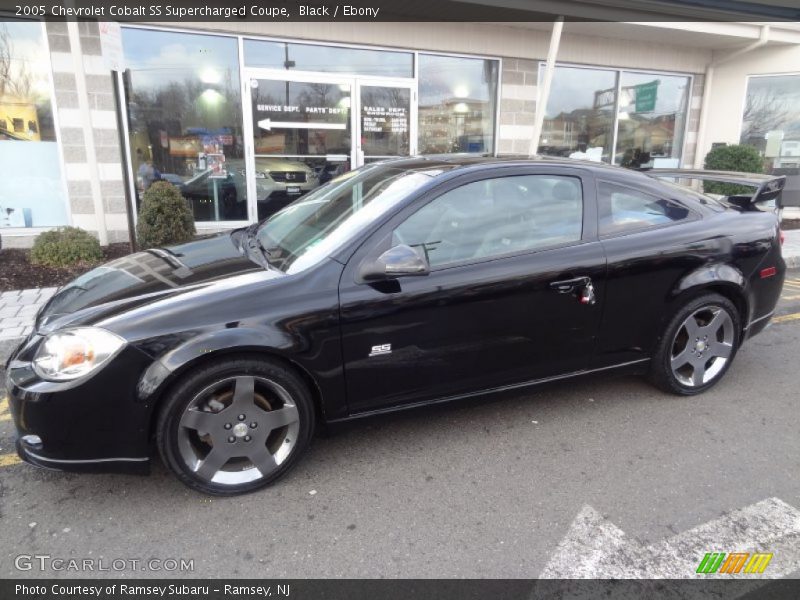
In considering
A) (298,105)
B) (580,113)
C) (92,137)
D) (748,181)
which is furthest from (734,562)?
(580,113)

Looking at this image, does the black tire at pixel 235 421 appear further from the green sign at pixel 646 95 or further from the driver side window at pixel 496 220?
the green sign at pixel 646 95

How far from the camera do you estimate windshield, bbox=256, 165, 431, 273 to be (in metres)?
2.75

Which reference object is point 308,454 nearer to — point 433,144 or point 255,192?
point 255,192

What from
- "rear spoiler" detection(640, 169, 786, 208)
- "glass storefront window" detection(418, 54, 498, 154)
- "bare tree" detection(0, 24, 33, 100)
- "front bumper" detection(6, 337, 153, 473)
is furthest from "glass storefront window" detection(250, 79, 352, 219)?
"front bumper" detection(6, 337, 153, 473)

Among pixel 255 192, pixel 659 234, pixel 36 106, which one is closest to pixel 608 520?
pixel 659 234

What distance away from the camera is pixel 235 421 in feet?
8.13

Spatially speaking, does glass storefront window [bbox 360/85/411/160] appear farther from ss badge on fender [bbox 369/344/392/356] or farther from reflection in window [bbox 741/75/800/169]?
reflection in window [bbox 741/75/800/169]

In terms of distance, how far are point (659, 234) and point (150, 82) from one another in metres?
7.09

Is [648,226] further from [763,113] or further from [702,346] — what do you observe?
[763,113]

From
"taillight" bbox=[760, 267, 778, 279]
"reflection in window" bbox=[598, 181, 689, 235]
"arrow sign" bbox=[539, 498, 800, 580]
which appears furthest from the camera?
"taillight" bbox=[760, 267, 778, 279]

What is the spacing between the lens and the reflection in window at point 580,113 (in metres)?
10.1

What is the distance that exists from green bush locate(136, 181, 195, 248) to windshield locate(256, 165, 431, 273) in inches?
127

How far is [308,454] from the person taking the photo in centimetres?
291

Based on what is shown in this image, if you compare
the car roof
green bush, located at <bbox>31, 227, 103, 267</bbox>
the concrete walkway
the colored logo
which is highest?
the car roof
